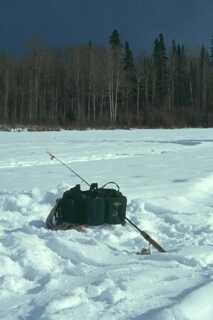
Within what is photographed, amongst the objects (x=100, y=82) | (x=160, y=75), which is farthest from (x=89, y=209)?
(x=160, y=75)

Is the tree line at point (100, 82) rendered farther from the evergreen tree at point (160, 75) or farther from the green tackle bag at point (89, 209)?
the green tackle bag at point (89, 209)

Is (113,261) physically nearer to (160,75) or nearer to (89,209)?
(89,209)

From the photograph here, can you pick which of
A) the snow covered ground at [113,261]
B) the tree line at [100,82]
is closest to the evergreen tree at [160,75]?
the tree line at [100,82]

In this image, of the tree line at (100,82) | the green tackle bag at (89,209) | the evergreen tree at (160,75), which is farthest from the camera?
the evergreen tree at (160,75)

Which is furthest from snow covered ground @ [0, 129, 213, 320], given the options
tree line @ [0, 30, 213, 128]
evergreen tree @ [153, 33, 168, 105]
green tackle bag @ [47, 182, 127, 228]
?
evergreen tree @ [153, 33, 168, 105]

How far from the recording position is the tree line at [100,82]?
61.0 metres

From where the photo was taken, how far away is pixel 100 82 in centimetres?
6069

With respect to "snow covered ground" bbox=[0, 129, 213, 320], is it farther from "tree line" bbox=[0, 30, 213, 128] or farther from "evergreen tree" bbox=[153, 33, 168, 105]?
"evergreen tree" bbox=[153, 33, 168, 105]

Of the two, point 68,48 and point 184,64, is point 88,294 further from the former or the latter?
point 184,64

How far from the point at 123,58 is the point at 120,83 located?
6085mm

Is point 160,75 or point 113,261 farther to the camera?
point 160,75

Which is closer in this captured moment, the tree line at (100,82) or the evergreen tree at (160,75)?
the tree line at (100,82)

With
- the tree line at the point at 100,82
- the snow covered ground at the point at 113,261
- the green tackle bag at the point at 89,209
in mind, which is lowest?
the snow covered ground at the point at 113,261

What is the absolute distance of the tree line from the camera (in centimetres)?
6100
